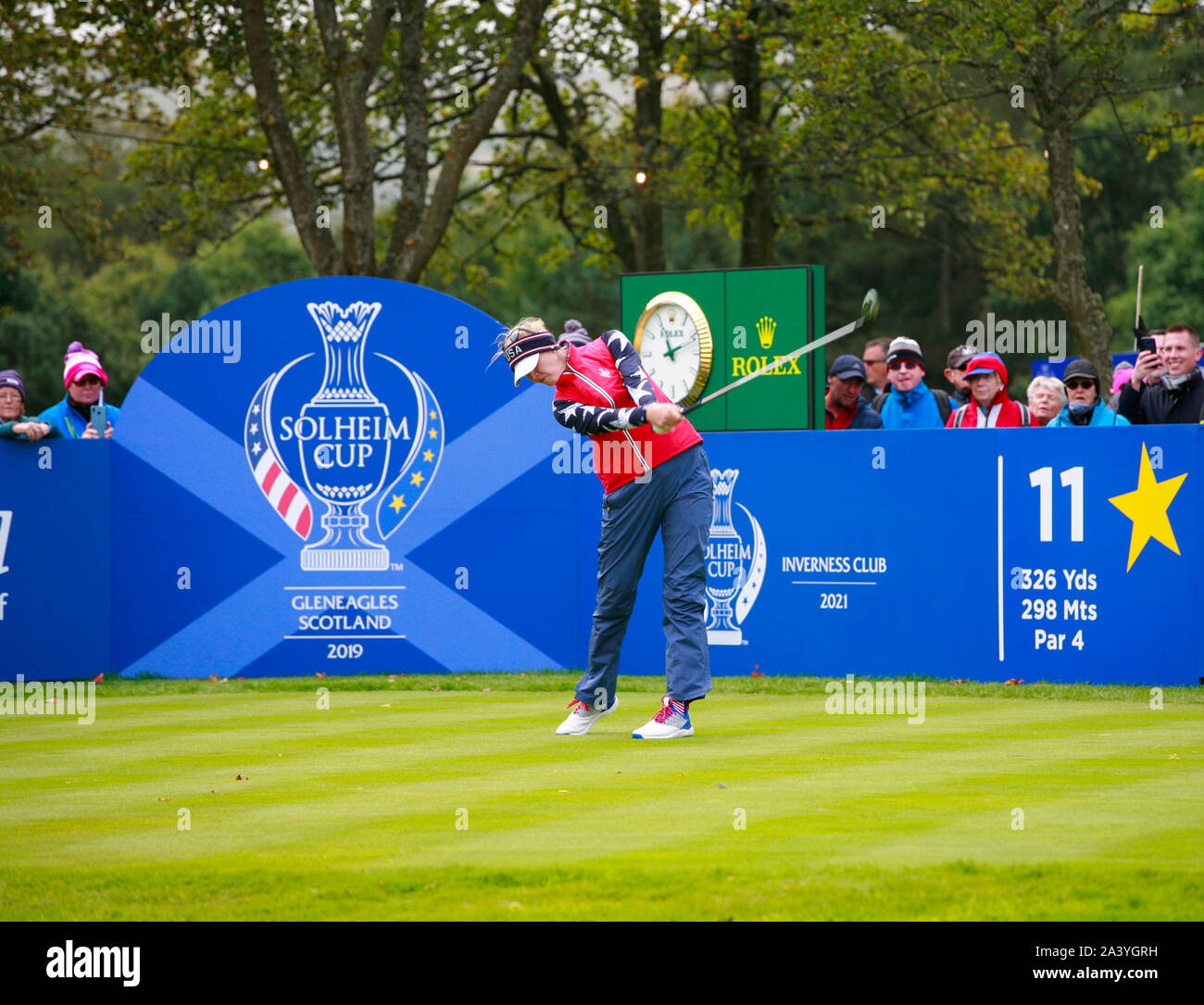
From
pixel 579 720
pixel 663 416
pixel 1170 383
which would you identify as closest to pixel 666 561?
pixel 663 416

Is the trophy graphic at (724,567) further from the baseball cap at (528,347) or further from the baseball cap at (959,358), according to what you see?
the baseball cap at (528,347)

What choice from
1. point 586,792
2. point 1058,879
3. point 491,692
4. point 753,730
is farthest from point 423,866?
point 491,692

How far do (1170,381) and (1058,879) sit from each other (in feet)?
22.6

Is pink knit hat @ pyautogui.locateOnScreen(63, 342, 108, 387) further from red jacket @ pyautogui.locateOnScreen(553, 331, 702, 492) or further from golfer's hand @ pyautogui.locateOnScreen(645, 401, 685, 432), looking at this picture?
golfer's hand @ pyautogui.locateOnScreen(645, 401, 685, 432)

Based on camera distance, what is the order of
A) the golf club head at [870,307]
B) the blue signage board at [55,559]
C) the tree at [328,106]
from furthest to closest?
the tree at [328,106] → the blue signage board at [55,559] → the golf club head at [870,307]

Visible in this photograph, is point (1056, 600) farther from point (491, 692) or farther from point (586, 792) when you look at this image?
point (586, 792)

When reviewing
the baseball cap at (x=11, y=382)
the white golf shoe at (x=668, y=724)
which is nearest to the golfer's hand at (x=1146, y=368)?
the white golf shoe at (x=668, y=724)

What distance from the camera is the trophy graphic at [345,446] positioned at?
12070 millimetres

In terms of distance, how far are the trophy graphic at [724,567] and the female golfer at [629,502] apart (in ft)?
10.5

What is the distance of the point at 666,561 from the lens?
8.45 metres

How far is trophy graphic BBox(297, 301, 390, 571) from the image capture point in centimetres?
1207

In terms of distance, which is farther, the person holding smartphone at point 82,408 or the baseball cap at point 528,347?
the person holding smartphone at point 82,408

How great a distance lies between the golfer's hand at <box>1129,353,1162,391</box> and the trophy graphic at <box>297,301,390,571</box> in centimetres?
540

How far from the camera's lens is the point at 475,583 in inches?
477
